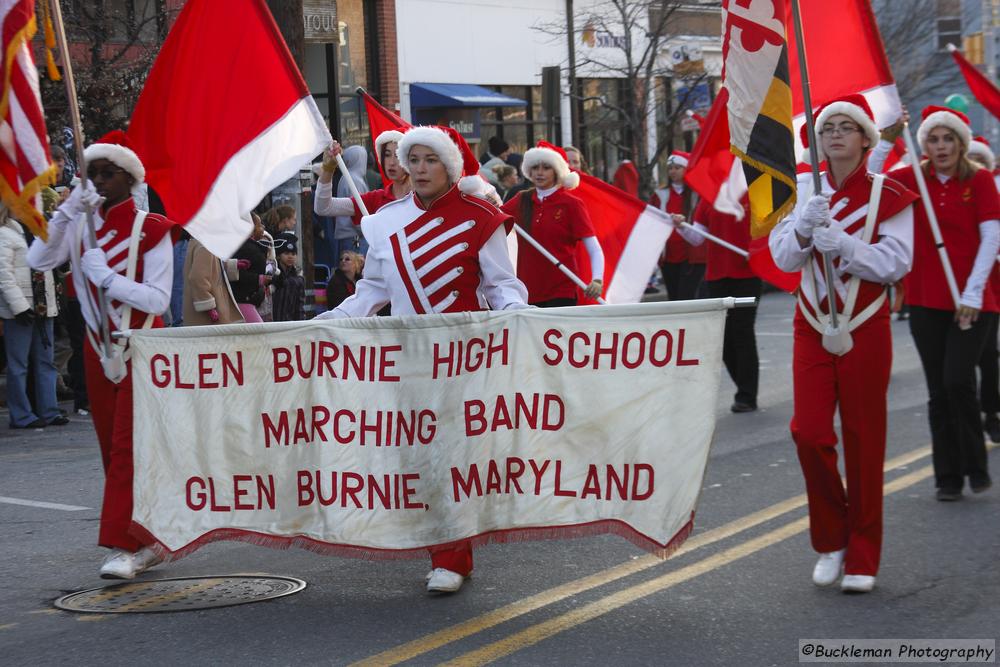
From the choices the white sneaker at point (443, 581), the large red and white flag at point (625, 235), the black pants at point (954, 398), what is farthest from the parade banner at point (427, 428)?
the large red and white flag at point (625, 235)

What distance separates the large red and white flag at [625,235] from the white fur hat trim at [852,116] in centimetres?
534

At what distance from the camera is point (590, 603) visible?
238 inches

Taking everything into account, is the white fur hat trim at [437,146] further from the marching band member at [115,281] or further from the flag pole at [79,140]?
the flag pole at [79,140]

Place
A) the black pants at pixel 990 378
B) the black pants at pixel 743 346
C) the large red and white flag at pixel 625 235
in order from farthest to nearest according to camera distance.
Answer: the black pants at pixel 743 346
the large red and white flag at pixel 625 235
the black pants at pixel 990 378

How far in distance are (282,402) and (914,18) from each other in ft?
93.3

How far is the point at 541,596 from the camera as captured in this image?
619 centimetres

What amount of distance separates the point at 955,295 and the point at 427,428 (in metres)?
3.49

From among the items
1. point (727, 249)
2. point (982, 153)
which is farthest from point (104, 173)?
point (727, 249)

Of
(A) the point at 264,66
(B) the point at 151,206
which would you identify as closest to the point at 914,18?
(B) the point at 151,206

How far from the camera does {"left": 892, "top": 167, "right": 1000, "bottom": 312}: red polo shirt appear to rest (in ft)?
26.9

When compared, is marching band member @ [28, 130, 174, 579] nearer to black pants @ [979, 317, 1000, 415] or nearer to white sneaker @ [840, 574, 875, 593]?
white sneaker @ [840, 574, 875, 593]

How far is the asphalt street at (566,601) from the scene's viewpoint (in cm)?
545

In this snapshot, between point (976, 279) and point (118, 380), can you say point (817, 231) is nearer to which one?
point (976, 279)

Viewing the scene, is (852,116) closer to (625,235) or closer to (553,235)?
(553,235)
